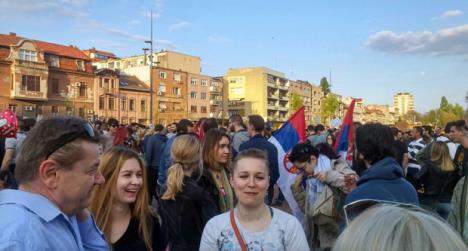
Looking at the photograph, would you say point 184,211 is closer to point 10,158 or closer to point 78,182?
point 78,182

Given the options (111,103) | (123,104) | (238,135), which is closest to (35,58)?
(111,103)

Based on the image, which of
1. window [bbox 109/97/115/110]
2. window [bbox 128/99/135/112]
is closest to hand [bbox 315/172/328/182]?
window [bbox 109/97/115/110]

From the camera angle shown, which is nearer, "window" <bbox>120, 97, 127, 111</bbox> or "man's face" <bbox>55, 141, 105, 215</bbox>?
"man's face" <bbox>55, 141, 105, 215</bbox>

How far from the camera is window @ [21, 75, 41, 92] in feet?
152

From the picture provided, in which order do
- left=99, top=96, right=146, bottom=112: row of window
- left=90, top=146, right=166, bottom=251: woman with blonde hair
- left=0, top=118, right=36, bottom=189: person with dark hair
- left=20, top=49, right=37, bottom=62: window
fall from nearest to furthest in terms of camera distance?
left=90, top=146, right=166, bottom=251: woman with blonde hair
left=0, top=118, right=36, bottom=189: person with dark hair
left=20, top=49, right=37, bottom=62: window
left=99, top=96, right=146, bottom=112: row of window

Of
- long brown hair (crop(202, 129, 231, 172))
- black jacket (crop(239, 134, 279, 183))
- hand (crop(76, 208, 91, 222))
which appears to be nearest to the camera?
hand (crop(76, 208, 91, 222))

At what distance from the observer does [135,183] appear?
10.5ft

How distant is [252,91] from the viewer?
281ft

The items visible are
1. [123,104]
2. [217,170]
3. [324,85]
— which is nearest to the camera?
[217,170]

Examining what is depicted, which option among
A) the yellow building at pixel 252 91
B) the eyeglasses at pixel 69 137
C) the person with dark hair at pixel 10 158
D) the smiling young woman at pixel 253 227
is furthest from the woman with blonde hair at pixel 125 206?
the yellow building at pixel 252 91

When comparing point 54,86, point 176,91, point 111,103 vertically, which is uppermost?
point 176,91

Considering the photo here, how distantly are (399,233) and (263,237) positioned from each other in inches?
70.2

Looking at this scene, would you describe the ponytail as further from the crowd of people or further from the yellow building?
the yellow building

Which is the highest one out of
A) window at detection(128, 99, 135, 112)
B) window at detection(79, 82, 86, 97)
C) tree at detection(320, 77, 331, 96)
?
tree at detection(320, 77, 331, 96)
